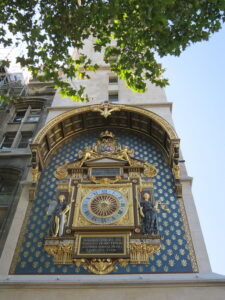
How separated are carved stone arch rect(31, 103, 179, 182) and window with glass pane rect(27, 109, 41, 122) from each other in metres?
4.09

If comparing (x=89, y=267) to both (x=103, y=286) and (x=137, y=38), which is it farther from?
(x=137, y=38)

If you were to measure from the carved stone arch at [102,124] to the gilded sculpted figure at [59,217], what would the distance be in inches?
93.4

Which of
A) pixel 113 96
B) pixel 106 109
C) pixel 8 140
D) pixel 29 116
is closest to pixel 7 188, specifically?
pixel 8 140

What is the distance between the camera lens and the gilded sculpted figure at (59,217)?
1191 centimetres

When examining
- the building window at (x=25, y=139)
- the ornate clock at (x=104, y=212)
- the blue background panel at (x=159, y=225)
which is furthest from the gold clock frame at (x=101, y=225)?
the building window at (x=25, y=139)

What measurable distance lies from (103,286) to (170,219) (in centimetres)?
368

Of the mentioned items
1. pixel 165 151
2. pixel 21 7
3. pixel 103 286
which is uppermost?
pixel 21 7

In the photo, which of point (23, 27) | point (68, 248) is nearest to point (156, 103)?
point (23, 27)

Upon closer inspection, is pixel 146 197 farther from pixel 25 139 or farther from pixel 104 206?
pixel 25 139

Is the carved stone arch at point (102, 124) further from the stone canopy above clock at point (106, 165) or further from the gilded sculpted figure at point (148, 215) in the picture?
the gilded sculpted figure at point (148, 215)

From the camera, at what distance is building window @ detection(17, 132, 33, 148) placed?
17.9m

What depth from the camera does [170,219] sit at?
40.8 ft

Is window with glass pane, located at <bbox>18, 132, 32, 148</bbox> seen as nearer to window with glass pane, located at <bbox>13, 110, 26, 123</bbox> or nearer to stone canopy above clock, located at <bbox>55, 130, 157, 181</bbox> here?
window with glass pane, located at <bbox>13, 110, 26, 123</bbox>

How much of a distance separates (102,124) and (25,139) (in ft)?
15.0
